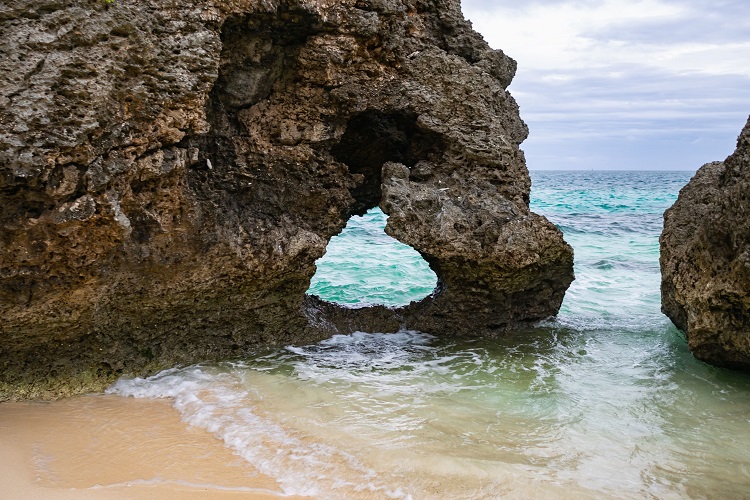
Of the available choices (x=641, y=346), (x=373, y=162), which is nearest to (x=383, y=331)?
(x=373, y=162)

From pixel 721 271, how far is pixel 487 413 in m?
2.38

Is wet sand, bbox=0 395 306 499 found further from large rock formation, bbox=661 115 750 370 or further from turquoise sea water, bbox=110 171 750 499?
large rock formation, bbox=661 115 750 370

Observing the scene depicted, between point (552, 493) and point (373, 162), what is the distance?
4.38 m

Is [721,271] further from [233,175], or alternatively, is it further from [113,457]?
[113,457]

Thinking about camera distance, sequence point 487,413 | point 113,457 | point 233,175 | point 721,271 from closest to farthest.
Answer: point 113,457, point 487,413, point 721,271, point 233,175

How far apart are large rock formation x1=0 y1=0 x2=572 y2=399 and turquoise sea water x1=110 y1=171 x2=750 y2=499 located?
0.49 m

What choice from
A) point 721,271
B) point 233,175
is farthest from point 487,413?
point 233,175

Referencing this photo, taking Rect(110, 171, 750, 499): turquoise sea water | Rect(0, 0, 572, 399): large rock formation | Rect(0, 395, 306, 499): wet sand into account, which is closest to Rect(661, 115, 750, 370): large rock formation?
Rect(110, 171, 750, 499): turquoise sea water

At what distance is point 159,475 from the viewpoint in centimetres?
407

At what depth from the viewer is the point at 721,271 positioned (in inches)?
219

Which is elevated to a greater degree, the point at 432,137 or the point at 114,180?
the point at 432,137

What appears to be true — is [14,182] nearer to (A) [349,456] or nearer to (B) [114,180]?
(B) [114,180]

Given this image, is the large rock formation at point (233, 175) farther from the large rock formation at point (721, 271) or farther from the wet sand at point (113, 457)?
the large rock formation at point (721, 271)

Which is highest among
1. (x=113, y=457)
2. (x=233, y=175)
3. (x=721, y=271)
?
(x=233, y=175)
